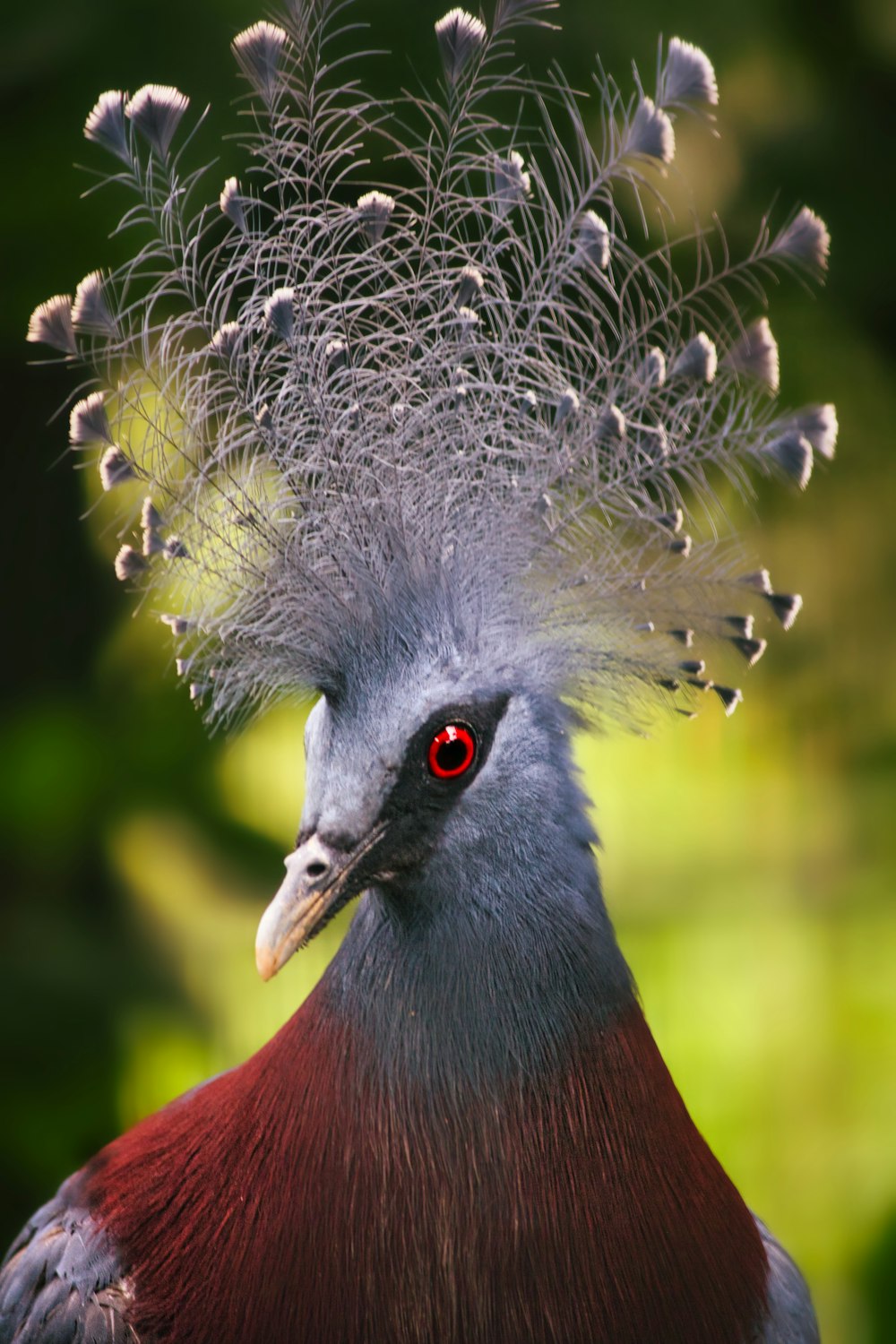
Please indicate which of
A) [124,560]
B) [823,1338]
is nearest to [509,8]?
[124,560]

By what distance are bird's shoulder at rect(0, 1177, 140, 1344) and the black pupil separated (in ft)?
1.84

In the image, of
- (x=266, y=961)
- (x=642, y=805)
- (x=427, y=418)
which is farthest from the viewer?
(x=642, y=805)

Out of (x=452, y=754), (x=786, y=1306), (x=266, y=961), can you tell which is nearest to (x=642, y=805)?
(x=786, y=1306)

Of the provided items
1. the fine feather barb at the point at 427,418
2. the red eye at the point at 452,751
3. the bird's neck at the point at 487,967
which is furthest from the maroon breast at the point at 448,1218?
the fine feather barb at the point at 427,418

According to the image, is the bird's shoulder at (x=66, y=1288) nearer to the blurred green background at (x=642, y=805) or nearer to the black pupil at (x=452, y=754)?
the black pupil at (x=452, y=754)

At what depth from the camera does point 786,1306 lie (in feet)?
4.18

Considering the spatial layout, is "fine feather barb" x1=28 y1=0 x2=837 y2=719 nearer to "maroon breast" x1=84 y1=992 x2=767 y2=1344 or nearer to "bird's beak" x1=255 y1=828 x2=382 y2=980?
"bird's beak" x1=255 y1=828 x2=382 y2=980

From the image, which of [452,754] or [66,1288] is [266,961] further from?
[66,1288]

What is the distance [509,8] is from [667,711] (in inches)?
25.1

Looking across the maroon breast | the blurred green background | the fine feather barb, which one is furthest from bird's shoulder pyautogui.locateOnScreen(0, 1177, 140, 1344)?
the blurred green background

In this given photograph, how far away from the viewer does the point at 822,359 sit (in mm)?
2105

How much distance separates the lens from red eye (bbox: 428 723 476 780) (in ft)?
3.70

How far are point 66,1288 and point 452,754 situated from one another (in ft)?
2.09

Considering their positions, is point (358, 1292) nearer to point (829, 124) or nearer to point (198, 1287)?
point (198, 1287)
